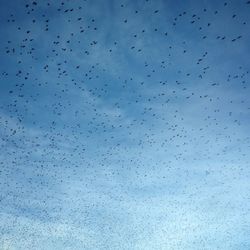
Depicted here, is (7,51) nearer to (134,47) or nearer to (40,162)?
(134,47)

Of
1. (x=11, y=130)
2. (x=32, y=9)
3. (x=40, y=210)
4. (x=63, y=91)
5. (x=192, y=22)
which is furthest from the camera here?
(x=40, y=210)

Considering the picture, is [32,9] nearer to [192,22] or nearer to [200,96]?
[192,22]

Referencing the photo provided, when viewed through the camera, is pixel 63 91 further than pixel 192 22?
Yes

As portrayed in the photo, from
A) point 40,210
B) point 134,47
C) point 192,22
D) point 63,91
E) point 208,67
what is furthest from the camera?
point 40,210

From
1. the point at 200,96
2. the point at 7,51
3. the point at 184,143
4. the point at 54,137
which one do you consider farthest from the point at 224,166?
the point at 7,51

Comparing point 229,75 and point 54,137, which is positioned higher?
point 229,75

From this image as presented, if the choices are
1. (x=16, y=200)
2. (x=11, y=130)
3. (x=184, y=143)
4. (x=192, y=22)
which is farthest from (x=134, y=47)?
(x=16, y=200)

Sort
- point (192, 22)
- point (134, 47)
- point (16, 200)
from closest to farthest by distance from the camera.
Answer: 1. point (192, 22)
2. point (134, 47)
3. point (16, 200)

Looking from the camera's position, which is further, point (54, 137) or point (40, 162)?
point (40, 162)

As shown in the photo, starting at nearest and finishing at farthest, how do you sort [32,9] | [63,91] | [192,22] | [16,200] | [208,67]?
[32,9]
[192,22]
[208,67]
[63,91]
[16,200]
